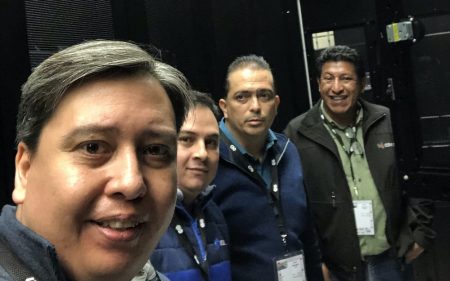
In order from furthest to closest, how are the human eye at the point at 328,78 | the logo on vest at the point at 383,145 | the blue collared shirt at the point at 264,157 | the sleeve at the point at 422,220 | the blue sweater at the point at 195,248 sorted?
1. the human eye at the point at 328,78
2. the logo on vest at the point at 383,145
3. the sleeve at the point at 422,220
4. the blue collared shirt at the point at 264,157
5. the blue sweater at the point at 195,248

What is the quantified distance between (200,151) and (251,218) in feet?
1.53

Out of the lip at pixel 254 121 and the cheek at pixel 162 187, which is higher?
the lip at pixel 254 121

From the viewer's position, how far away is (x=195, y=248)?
4.92 feet

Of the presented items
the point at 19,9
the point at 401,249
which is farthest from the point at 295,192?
the point at 19,9

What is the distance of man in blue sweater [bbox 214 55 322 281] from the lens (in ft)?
6.40

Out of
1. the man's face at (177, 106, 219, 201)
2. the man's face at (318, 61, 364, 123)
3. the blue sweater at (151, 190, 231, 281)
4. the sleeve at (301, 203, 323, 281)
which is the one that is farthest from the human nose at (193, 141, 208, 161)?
the man's face at (318, 61, 364, 123)

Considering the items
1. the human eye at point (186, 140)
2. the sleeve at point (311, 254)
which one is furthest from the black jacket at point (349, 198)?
the human eye at point (186, 140)

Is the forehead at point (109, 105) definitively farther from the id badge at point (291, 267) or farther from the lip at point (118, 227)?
the id badge at point (291, 267)

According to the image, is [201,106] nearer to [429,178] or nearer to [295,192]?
[295,192]

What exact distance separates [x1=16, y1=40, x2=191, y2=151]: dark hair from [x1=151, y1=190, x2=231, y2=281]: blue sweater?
731 mm

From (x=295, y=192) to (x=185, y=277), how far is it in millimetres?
818

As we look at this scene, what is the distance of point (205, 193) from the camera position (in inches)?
65.2

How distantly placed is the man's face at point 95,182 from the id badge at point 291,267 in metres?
1.27

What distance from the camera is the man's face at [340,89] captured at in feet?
8.32
